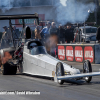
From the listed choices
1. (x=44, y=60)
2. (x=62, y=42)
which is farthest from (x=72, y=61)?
(x=44, y=60)

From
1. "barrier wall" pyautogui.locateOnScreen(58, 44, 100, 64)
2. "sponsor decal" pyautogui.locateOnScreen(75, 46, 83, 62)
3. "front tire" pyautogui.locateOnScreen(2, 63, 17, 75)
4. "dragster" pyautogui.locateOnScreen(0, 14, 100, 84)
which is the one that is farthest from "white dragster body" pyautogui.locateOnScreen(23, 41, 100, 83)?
"sponsor decal" pyautogui.locateOnScreen(75, 46, 83, 62)

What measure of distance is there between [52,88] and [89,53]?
767cm

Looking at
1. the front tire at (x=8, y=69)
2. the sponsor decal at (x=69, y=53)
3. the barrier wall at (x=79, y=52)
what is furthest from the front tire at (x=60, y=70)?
the sponsor decal at (x=69, y=53)

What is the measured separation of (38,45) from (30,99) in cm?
424

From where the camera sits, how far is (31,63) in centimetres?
1102

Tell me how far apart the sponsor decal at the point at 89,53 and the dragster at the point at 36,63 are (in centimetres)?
488

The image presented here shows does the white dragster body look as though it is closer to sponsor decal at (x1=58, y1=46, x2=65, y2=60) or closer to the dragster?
the dragster

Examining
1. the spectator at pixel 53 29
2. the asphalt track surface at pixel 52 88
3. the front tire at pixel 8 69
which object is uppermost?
the spectator at pixel 53 29

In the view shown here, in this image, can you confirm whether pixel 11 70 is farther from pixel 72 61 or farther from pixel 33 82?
pixel 72 61

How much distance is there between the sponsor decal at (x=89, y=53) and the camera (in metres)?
16.0

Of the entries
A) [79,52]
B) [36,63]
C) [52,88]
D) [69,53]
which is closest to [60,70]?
[52,88]

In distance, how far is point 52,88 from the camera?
8734mm

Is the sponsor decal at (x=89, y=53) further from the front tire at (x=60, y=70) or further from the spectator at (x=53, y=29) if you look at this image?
the front tire at (x=60, y=70)

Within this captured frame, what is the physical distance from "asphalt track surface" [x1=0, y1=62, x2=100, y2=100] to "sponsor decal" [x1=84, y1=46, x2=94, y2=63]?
5.88 meters
